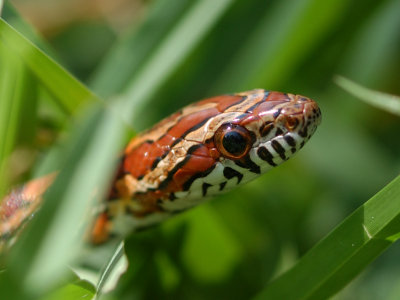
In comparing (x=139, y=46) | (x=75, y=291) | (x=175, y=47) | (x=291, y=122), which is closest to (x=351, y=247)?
(x=291, y=122)

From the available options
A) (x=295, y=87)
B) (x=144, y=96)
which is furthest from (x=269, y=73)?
(x=144, y=96)

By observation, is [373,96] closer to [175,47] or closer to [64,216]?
[175,47]

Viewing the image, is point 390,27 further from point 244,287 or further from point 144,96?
point 244,287

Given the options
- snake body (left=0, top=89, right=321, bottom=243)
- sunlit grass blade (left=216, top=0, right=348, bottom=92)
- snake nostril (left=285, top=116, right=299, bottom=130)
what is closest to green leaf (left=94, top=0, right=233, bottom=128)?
sunlit grass blade (left=216, top=0, right=348, bottom=92)

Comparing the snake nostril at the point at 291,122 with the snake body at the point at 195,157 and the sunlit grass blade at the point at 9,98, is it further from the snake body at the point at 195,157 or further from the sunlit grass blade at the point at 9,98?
the sunlit grass blade at the point at 9,98

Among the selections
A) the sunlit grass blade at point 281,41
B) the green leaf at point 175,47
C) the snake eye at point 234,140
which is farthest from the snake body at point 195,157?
the sunlit grass blade at point 281,41

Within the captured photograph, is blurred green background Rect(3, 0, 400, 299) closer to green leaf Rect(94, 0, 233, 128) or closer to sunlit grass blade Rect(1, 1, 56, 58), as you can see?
green leaf Rect(94, 0, 233, 128)

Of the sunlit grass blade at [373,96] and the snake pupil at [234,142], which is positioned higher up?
the sunlit grass blade at [373,96]
